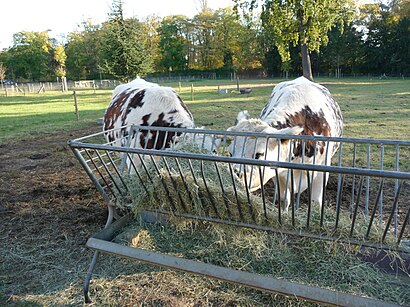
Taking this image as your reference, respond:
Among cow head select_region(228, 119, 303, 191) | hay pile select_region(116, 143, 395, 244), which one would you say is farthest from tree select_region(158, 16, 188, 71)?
hay pile select_region(116, 143, 395, 244)

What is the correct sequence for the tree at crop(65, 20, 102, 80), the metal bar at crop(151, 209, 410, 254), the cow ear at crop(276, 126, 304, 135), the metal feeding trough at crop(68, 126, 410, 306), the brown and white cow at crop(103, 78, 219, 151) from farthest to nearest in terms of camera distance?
1. the tree at crop(65, 20, 102, 80)
2. the brown and white cow at crop(103, 78, 219, 151)
3. the cow ear at crop(276, 126, 304, 135)
4. the metal bar at crop(151, 209, 410, 254)
5. the metal feeding trough at crop(68, 126, 410, 306)

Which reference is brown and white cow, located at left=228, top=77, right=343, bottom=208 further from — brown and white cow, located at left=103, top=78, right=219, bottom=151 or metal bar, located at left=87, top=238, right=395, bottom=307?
metal bar, located at left=87, top=238, right=395, bottom=307

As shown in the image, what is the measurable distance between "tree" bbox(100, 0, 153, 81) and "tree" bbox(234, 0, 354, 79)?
8.31m

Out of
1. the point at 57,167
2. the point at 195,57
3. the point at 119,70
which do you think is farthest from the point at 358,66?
the point at 57,167

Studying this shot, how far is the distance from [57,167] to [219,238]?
183 inches

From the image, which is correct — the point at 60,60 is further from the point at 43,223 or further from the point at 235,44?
the point at 43,223

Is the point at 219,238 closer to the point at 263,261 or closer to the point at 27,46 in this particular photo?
the point at 263,261

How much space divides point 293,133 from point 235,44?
61.8 m

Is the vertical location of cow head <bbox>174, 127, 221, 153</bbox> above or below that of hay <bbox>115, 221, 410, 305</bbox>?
above

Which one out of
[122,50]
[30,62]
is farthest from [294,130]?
[30,62]

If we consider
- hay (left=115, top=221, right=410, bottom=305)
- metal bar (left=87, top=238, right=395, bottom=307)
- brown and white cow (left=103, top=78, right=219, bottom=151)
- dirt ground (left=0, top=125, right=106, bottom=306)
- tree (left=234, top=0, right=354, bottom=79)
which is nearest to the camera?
metal bar (left=87, top=238, right=395, bottom=307)

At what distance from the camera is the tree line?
2047 centimetres

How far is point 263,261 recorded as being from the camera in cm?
275

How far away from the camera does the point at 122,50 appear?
20.1m
